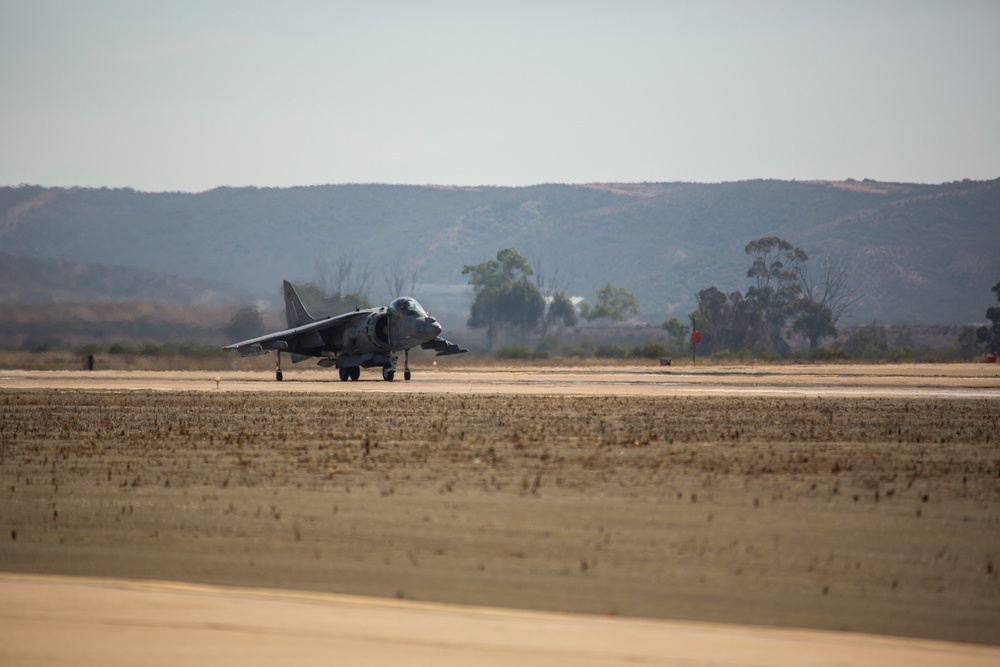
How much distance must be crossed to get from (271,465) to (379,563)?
6513mm

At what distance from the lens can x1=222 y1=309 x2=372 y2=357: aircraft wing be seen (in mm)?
46562

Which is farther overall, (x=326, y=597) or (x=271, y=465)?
(x=271, y=465)

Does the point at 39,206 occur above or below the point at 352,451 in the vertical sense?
above

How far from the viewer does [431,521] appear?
11031 millimetres

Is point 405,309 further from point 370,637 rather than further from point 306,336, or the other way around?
point 370,637

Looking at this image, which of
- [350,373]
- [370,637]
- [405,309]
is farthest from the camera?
[350,373]

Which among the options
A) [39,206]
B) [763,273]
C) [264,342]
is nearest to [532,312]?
[763,273]

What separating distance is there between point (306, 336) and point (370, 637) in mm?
41665

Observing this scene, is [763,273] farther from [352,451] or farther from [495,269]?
[352,451]

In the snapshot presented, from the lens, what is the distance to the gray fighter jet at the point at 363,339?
44.9 meters

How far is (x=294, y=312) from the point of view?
51.8 m

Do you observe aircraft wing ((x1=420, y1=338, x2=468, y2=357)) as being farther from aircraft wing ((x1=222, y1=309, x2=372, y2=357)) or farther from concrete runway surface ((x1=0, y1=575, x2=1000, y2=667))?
concrete runway surface ((x1=0, y1=575, x2=1000, y2=667))

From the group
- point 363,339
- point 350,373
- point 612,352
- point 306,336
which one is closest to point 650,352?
point 612,352

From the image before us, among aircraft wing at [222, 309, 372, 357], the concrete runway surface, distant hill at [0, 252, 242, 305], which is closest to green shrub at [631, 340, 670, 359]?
distant hill at [0, 252, 242, 305]
